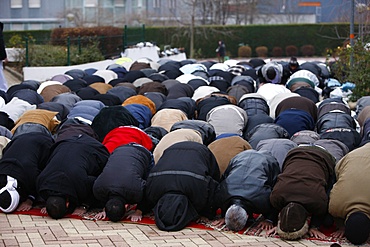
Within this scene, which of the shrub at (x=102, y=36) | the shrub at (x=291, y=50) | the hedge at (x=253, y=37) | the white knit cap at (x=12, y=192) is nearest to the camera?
the white knit cap at (x=12, y=192)

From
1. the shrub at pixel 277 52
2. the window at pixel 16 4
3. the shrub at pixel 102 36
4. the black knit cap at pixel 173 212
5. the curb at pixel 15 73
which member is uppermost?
the window at pixel 16 4

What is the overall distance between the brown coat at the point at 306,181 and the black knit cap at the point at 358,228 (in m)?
0.42

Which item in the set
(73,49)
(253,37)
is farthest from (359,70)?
(253,37)

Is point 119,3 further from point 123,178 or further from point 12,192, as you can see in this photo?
point 123,178

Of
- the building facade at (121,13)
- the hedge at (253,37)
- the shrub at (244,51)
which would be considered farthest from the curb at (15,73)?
the shrub at (244,51)

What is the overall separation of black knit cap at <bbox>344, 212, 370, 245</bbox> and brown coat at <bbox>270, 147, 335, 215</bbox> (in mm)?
420

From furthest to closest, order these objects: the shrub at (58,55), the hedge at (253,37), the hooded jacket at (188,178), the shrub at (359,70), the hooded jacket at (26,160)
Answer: the hedge at (253,37)
the shrub at (58,55)
the shrub at (359,70)
the hooded jacket at (26,160)
the hooded jacket at (188,178)

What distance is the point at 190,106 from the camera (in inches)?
546

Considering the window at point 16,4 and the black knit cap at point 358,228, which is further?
the window at point 16,4

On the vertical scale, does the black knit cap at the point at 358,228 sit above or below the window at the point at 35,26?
below

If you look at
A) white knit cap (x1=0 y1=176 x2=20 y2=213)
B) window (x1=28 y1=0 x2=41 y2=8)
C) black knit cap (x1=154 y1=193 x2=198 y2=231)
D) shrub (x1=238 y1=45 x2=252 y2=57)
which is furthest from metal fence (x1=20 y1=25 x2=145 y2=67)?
window (x1=28 y1=0 x2=41 y2=8)

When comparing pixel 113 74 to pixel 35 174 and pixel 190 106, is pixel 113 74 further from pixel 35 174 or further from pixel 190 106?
pixel 35 174

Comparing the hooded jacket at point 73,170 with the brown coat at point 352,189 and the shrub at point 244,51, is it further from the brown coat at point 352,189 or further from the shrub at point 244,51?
the shrub at point 244,51

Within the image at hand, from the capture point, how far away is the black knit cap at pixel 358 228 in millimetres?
7676
